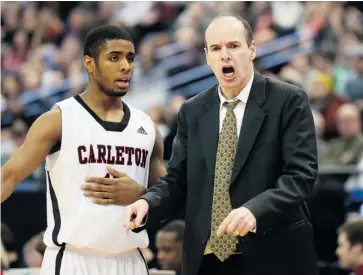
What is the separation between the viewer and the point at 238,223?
128 inches

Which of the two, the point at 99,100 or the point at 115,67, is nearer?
the point at 115,67

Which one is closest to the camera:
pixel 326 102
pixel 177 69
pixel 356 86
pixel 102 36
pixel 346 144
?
pixel 102 36

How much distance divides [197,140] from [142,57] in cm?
899

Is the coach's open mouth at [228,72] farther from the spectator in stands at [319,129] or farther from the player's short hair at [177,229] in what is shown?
the spectator in stands at [319,129]

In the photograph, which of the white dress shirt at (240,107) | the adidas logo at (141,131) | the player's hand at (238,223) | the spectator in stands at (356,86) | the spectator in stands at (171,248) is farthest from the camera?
the spectator in stands at (356,86)

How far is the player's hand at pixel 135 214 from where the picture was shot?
3605mm

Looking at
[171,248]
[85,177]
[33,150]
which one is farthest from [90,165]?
[171,248]

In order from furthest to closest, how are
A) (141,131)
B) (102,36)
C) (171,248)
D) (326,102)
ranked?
1. (326,102)
2. (171,248)
3. (141,131)
4. (102,36)

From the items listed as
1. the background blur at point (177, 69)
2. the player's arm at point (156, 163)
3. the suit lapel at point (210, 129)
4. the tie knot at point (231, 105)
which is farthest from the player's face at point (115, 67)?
the background blur at point (177, 69)

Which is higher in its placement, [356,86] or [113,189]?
[356,86]

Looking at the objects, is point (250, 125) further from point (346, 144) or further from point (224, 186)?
point (346, 144)

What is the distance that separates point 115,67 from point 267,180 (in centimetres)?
107

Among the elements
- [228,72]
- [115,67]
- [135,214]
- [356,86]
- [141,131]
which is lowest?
[135,214]

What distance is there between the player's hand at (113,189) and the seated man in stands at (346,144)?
178 inches
